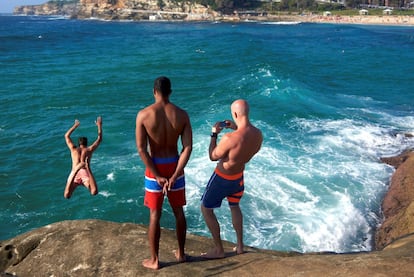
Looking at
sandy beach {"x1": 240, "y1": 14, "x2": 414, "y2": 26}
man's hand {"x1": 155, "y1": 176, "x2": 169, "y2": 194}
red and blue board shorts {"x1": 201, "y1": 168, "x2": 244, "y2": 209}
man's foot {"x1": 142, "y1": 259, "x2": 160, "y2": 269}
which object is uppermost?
sandy beach {"x1": 240, "y1": 14, "x2": 414, "y2": 26}

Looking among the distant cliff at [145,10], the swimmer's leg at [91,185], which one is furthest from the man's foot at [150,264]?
the distant cliff at [145,10]

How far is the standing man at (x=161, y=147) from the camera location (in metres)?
4.45

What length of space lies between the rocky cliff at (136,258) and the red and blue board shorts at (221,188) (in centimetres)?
77

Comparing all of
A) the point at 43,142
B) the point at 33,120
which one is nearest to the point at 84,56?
the point at 33,120

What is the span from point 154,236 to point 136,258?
1.75 feet

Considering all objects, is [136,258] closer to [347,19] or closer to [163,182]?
[163,182]

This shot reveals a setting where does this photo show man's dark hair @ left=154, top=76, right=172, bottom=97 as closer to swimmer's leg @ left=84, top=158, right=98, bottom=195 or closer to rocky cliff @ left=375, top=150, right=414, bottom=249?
swimmer's leg @ left=84, top=158, right=98, bottom=195

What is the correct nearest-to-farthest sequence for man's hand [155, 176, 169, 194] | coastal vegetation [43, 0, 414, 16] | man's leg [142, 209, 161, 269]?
man's hand [155, 176, 169, 194]
man's leg [142, 209, 161, 269]
coastal vegetation [43, 0, 414, 16]

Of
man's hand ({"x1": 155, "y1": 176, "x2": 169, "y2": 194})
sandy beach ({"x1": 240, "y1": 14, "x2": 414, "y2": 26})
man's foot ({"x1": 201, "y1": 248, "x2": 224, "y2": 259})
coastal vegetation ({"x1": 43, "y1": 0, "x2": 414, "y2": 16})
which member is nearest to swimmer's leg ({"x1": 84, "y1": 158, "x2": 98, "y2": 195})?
man's foot ({"x1": 201, "y1": 248, "x2": 224, "y2": 259})

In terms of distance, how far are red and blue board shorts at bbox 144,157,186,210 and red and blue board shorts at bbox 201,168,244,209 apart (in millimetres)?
554

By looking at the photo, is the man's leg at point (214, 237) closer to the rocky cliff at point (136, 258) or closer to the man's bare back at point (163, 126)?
the rocky cliff at point (136, 258)

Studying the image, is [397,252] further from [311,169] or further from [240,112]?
[311,169]

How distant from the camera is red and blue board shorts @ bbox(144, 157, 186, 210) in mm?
4590

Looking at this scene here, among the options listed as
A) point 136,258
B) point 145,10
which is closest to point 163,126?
point 136,258
